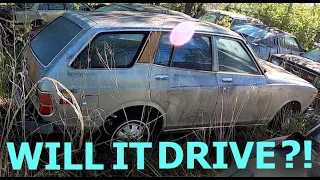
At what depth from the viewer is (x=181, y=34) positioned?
4.59 m

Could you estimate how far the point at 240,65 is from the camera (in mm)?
5016

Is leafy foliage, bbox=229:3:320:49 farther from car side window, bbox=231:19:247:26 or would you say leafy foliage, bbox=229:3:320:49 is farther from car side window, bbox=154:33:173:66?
car side window, bbox=154:33:173:66

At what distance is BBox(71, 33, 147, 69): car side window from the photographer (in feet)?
13.5

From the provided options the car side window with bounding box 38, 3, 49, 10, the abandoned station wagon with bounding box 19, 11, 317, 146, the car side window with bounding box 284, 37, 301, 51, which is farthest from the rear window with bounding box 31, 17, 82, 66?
the car side window with bounding box 284, 37, 301, 51

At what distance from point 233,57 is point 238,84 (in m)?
0.37

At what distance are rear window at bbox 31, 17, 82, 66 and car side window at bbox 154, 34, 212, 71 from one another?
102cm

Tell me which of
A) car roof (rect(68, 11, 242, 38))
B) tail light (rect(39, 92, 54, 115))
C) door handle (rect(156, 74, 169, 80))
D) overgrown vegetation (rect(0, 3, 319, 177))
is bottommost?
overgrown vegetation (rect(0, 3, 319, 177))

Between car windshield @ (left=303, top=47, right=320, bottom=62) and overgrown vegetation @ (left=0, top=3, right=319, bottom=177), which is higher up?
car windshield @ (left=303, top=47, right=320, bottom=62)

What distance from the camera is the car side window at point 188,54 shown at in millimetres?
4480

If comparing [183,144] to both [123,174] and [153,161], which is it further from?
[123,174]

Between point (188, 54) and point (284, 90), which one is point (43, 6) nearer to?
point (188, 54)

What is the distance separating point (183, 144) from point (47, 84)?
186 centimetres

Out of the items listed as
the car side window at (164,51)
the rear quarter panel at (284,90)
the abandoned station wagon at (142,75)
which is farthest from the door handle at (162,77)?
the rear quarter panel at (284,90)

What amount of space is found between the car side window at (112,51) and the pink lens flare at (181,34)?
383 mm
